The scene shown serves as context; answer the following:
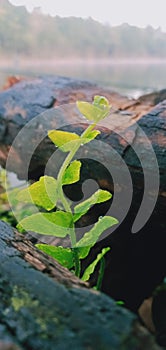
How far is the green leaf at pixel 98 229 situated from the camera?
54cm

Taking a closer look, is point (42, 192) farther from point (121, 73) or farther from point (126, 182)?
point (121, 73)

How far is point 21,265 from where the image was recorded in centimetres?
44

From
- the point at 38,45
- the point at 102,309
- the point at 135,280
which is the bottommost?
the point at 135,280

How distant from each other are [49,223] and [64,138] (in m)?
0.14

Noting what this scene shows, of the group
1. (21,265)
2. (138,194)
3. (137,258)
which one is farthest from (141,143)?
(21,265)

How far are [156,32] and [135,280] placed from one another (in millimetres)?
2952

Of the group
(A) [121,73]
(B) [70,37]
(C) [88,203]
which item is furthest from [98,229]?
(A) [121,73]

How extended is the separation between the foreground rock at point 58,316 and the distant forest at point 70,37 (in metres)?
2.74

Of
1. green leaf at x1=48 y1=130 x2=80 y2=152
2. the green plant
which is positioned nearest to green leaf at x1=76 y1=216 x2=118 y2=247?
the green plant

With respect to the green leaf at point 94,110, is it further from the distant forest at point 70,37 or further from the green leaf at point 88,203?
the distant forest at point 70,37

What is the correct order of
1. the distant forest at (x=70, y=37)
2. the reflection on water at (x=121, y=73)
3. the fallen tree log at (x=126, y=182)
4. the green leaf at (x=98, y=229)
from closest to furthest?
1. the green leaf at (x=98, y=229)
2. the fallen tree log at (x=126, y=182)
3. the distant forest at (x=70, y=37)
4. the reflection on water at (x=121, y=73)

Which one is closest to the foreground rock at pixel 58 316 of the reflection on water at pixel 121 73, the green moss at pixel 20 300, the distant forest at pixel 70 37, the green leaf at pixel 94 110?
the green moss at pixel 20 300

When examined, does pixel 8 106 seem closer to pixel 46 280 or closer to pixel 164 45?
pixel 46 280

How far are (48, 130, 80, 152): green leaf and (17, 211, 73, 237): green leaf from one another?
0.35 ft
